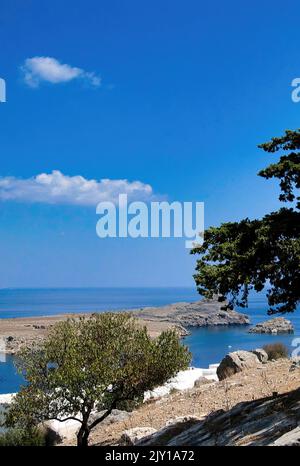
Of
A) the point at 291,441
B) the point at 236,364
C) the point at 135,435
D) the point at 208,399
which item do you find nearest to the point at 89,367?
the point at 135,435

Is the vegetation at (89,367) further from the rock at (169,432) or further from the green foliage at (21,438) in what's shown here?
the rock at (169,432)

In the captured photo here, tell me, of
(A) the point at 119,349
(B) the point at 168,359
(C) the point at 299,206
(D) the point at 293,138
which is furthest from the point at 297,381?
(D) the point at 293,138

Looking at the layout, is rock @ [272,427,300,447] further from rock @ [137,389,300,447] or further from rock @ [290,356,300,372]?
rock @ [290,356,300,372]

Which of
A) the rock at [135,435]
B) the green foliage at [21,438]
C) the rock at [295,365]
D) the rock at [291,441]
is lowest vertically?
the green foliage at [21,438]

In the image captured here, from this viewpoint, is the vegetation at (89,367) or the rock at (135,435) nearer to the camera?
the rock at (135,435)

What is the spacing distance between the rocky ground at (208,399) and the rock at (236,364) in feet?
9.05

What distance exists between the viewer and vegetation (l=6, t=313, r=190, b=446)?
25.9 meters

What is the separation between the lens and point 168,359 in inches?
1169

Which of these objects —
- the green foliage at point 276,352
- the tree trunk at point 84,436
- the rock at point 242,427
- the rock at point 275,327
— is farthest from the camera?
the rock at point 275,327

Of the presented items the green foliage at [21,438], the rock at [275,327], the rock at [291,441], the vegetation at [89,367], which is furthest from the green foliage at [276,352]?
the rock at [275,327]

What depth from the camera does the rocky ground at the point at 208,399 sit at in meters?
28.1

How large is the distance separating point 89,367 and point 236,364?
18434 mm

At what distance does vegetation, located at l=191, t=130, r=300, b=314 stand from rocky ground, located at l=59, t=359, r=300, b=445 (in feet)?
29.0
